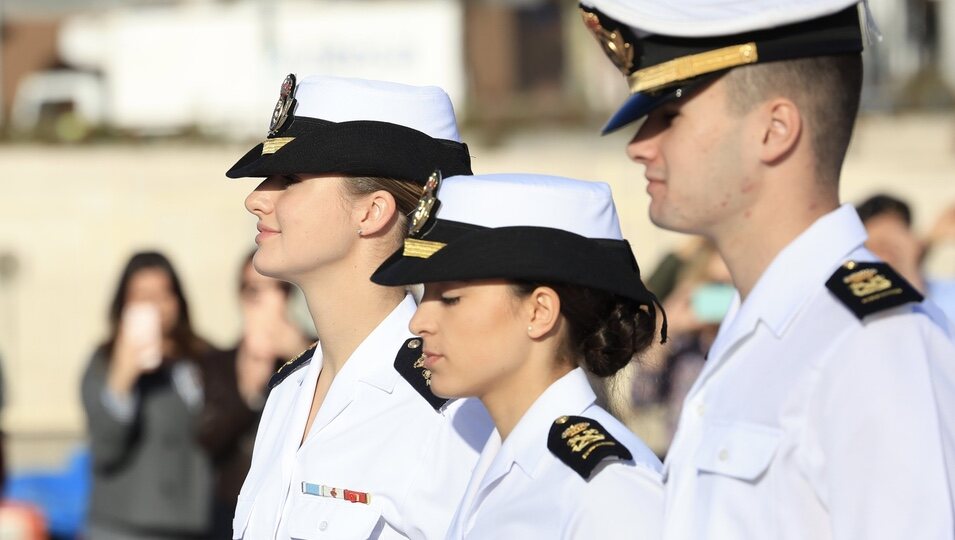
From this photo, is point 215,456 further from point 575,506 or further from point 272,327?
point 575,506

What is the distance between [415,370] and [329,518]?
0.36 meters

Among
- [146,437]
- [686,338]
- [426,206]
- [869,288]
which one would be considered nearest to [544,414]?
[426,206]

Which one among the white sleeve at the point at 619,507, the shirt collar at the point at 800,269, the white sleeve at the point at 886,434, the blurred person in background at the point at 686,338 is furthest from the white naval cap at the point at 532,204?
the blurred person in background at the point at 686,338

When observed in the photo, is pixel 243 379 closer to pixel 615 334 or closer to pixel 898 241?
pixel 898 241

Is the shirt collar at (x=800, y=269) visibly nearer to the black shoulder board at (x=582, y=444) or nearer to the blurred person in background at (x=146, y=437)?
the black shoulder board at (x=582, y=444)

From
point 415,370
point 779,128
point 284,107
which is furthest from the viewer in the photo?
point 284,107

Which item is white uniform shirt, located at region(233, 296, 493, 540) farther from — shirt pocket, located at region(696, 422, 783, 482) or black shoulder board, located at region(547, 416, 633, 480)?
shirt pocket, located at region(696, 422, 783, 482)

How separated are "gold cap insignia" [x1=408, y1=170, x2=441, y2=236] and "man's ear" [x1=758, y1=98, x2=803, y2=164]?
2.64ft

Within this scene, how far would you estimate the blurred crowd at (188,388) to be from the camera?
6078mm

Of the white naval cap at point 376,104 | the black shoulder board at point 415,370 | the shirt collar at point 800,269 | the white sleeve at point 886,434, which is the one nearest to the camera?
the white sleeve at point 886,434

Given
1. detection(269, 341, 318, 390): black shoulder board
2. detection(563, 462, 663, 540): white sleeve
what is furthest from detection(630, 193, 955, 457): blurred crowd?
detection(563, 462, 663, 540): white sleeve

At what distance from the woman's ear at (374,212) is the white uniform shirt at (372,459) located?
21cm

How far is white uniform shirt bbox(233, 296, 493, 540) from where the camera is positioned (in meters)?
3.10

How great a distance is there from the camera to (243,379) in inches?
242
